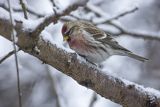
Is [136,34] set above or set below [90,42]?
below

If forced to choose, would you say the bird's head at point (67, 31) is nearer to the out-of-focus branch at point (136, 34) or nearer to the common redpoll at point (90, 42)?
the common redpoll at point (90, 42)

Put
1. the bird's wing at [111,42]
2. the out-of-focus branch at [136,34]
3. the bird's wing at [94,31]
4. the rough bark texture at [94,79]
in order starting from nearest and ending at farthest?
the rough bark texture at [94,79] → the bird's wing at [111,42] → the bird's wing at [94,31] → the out-of-focus branch at [136,34]

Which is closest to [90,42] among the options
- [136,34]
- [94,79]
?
[136,34]

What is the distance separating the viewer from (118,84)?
307 centimetres

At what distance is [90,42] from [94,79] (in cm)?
118

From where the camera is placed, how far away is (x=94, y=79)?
311cm

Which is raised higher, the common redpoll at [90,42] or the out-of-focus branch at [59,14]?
the out-of-focus branch at [59,14]

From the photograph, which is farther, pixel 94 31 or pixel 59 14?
pixel 94 31

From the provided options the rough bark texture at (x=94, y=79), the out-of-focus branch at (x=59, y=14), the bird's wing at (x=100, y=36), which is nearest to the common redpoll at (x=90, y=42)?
the bird's wing at (x=100, y=36)

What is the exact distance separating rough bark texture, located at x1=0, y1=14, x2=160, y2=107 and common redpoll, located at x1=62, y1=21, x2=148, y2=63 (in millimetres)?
853

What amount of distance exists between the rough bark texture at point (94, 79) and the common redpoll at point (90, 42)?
0.85m

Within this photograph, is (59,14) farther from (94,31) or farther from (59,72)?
(59,72)

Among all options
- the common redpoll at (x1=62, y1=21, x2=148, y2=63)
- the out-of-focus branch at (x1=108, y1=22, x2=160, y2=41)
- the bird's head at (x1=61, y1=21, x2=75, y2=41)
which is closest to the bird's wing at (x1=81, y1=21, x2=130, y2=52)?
the common redpoll at (x1=62, y1=21, x2=148, y2=63)

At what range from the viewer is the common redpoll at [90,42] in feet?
13.4
